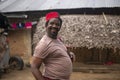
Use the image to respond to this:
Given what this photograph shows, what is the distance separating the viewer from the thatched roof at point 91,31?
10.3 meters

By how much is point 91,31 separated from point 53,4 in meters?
2.80

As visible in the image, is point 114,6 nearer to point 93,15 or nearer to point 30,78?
point 93,15

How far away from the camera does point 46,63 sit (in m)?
3.15

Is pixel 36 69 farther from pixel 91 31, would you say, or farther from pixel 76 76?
pixel 91 31

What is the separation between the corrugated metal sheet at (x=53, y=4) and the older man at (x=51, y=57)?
852 centimetres

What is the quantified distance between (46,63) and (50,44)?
261mm

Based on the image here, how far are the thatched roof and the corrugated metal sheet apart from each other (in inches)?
23.6

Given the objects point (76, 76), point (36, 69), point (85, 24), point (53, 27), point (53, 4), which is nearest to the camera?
point (36, 69)

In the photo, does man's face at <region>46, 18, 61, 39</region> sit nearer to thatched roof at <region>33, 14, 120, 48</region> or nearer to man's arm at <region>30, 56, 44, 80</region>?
man's arm at <region>30, 56, 44, 80</region>

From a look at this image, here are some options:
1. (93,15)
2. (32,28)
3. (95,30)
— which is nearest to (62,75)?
(95,30)

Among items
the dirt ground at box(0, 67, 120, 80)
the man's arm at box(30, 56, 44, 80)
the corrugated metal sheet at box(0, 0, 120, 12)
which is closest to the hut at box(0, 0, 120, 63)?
the corrugated metal sheet at box(0, 0, 120, 12)

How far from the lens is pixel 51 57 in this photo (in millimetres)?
3105

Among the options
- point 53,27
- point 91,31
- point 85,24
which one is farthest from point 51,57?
point 85,24

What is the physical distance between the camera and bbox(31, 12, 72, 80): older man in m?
3.06
